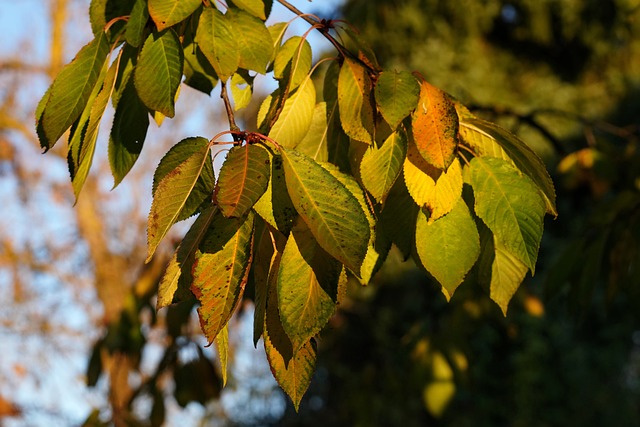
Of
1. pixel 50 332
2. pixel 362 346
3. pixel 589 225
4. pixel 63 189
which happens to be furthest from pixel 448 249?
pixel 63 189

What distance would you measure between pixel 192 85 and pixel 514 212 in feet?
1.50

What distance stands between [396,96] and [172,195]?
250 millimetres

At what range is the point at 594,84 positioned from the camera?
6.23 m

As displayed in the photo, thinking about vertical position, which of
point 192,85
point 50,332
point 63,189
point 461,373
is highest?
point 192,85

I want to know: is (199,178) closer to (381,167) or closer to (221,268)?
(221,268)

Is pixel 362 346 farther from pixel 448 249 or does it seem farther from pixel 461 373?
pixel 448 249

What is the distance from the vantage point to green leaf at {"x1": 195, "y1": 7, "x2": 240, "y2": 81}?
0.84m

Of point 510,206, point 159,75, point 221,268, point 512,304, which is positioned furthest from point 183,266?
point 512,304

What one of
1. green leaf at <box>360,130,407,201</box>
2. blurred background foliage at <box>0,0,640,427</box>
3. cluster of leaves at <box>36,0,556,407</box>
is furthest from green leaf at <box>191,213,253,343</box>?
blurred background foliage at <box>0,0,640,427</box>

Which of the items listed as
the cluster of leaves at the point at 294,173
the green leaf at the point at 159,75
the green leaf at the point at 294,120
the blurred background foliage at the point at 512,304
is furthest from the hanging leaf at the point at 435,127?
the blurred background foliage at the point at 512,304

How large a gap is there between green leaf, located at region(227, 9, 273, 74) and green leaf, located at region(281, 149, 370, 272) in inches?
8.4

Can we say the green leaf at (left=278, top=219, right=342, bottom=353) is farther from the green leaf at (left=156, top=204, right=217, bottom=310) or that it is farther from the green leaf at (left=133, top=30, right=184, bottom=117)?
the green leaf at (left=133, top=30, right=184, bottom=117)

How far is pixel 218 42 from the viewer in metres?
0.84

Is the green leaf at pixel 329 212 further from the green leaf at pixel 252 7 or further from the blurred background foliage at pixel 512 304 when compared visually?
the blurred background foliage at pixel 512 304
